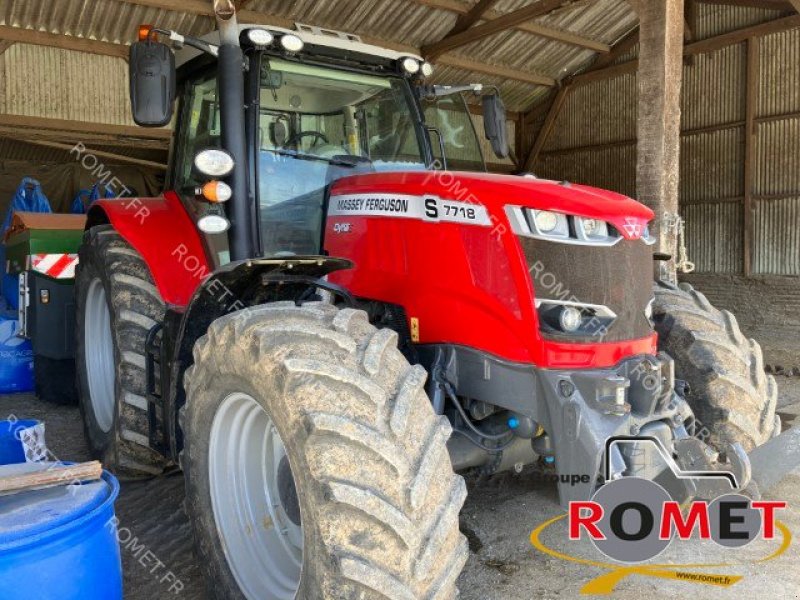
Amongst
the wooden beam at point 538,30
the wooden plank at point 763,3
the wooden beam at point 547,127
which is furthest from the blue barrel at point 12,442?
the wooden beam at point 547,127

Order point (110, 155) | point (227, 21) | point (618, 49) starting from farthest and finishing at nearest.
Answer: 1. point (618, 49)
2. point (110, 155)
3. point (227, 21)

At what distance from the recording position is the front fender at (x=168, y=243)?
10.9ft

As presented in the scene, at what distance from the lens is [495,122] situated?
12.0ft

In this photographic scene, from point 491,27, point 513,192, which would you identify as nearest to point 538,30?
point 491,27

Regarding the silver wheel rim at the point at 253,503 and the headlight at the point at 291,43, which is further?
the headlight at the point at 291,43

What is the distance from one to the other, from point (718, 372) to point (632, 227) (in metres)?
0.97

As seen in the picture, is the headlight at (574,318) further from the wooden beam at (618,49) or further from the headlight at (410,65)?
the wooden beam at (618,49)

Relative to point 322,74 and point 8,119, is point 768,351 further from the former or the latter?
point 8,119

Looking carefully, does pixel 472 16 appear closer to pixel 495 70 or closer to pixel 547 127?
pixel 495 70

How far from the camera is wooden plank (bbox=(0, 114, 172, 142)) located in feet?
33.5

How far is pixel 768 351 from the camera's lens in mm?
9094

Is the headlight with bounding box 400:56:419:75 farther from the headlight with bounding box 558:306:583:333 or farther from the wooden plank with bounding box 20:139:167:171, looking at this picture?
the wooden plank with bounding box 20:139:167:171

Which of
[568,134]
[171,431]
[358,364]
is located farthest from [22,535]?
[568,134]

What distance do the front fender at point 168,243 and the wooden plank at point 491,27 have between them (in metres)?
8.24
